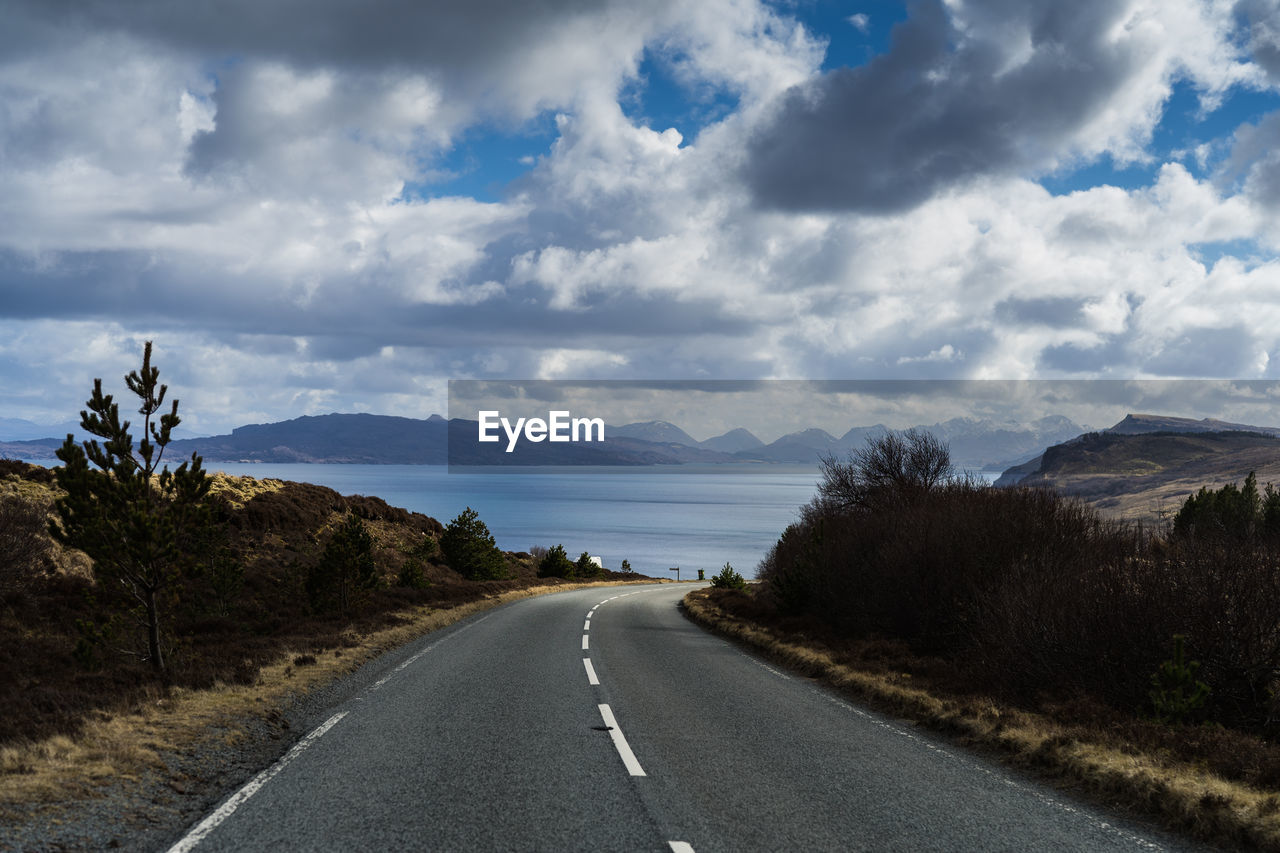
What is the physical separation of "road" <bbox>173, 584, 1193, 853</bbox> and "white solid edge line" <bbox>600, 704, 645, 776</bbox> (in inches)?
1.6

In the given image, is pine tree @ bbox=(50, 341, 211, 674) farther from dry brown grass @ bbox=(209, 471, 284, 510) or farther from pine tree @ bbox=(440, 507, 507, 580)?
pine tree @ bbox=(440, 507, 507, 580)

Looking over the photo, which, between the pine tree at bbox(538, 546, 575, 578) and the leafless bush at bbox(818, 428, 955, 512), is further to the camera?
the pine tree at bbox(538, 546, 575, 578)

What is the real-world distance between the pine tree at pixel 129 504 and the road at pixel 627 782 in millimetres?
3603

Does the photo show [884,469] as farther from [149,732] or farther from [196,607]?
[149,732]

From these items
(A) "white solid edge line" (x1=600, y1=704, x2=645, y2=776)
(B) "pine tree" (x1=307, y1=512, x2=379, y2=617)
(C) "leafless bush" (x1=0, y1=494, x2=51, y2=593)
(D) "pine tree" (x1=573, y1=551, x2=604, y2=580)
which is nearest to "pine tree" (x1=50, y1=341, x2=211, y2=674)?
(A) "white solid edge line" (x1=600, y1=704, x2=645, y2=776)

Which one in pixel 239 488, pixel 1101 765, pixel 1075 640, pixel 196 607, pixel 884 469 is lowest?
pixel 196 607

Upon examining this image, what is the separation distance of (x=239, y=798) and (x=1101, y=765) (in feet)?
25.9

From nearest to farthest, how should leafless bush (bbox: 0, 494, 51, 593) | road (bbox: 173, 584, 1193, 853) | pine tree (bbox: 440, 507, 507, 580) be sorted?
road (bbox: 173, 584, 1193, 853), leafless bush (bbox: 0, 494, 51, 593), pine tree (bbox: 440, 507, 507, 580)

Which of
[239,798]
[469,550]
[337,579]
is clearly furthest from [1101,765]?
[469,550]

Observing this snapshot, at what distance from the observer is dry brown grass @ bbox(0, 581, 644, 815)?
21.3ft

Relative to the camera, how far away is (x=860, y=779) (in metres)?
7.26

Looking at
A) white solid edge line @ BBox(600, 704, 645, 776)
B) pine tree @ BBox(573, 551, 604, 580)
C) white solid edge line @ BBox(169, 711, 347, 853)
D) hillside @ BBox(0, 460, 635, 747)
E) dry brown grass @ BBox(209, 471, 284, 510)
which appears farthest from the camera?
pine tree @ BBox(573, 551, 604, 580)

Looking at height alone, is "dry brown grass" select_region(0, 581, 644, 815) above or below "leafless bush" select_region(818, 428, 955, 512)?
below

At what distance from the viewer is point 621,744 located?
8.40m
